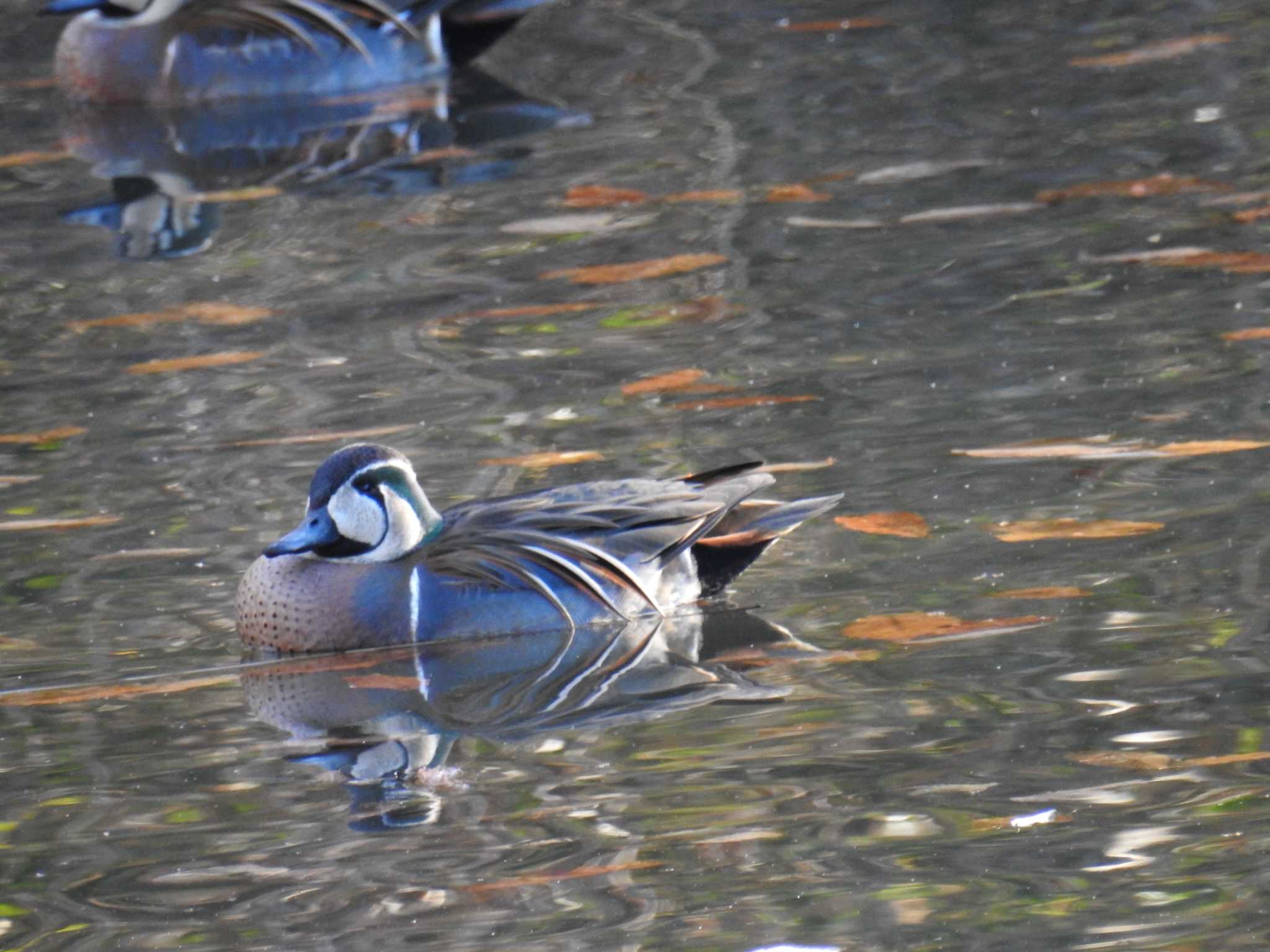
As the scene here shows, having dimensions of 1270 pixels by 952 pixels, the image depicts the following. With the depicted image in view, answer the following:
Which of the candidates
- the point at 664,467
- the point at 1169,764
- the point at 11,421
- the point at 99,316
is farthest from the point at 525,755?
the point at 99,316

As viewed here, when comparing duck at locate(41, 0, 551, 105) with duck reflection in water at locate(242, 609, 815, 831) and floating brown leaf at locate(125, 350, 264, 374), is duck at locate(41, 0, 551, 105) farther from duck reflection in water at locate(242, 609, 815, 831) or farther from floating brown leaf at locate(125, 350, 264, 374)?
duck reflection in water at locate(242, 609, 815, 831)

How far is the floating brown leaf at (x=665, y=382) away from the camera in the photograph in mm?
7543

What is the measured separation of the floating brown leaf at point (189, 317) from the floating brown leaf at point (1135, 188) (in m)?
3.02

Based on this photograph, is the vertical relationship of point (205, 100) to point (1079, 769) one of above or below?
above

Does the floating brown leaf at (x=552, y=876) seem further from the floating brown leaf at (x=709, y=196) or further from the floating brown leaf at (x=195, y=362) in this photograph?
the floating brown leaf at (x=709, y=196)

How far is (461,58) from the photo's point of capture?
1387 centimetres

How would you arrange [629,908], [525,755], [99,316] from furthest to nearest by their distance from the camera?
[99,316], [525,755], [629,908]

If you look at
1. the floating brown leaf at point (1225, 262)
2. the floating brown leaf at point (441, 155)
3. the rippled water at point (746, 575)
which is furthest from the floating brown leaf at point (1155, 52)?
the floating brown leaf at point (1225, 262)

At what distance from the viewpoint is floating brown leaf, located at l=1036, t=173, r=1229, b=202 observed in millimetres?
9328

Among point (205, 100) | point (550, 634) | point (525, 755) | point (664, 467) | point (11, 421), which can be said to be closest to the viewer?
point (525, 755)

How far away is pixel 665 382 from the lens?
25.0ft

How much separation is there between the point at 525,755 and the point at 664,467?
196 centimetres

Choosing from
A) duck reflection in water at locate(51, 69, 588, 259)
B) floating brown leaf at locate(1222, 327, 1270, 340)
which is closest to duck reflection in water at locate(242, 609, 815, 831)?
floating brown leaf at locate(1222, 327, 1270, 340)

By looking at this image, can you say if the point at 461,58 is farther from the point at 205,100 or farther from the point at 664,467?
the point at 664,467
